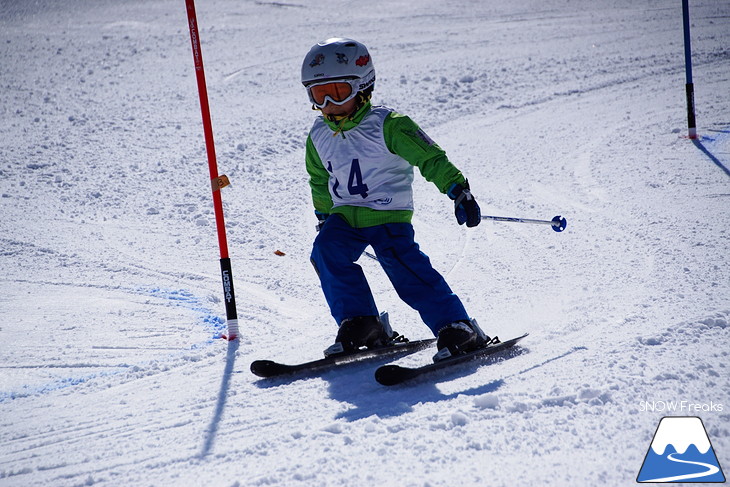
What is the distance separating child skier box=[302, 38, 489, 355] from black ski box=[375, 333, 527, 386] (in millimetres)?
89

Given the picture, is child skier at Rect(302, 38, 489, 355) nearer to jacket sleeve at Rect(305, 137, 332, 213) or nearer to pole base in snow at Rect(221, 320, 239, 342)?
jacket sleeve at Rect(305, 137, 332, 213)

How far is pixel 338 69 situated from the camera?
383 cm

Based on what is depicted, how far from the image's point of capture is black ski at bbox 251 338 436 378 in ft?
11.6

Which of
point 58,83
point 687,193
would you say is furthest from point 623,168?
point 58,83

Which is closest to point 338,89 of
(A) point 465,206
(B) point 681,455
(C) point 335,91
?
(C) point 335,91

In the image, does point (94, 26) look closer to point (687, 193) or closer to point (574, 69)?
point (574, 69)

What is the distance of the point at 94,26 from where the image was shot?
15.3m

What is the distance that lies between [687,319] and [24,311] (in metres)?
4.27

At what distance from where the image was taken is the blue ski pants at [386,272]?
3746 millimetres

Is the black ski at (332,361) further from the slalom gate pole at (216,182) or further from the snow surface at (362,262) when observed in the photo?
the slalom gate pole at (216,182)

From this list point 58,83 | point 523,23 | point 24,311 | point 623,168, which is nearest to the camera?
point 24,311

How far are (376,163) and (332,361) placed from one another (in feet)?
3.87

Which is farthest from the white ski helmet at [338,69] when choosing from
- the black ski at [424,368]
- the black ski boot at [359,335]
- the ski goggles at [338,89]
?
the black ski at [424,368]

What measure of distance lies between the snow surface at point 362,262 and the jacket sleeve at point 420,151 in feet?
3.47
